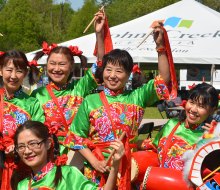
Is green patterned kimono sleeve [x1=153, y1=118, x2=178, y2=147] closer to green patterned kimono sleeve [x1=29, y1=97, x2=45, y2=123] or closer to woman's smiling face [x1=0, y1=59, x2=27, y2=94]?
green patterned kimono sleeve [x1=29, y1=97, x2=45, y2=123]

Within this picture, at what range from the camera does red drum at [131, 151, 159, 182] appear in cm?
299

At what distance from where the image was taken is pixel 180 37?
11.4m

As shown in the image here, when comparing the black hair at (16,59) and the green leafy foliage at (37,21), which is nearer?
the black hair at (16,59)

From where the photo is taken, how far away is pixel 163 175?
2.87 meters

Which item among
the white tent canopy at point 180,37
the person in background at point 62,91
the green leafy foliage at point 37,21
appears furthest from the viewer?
the green leafy foliage at point 37,21

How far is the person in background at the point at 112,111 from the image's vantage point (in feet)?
10.0

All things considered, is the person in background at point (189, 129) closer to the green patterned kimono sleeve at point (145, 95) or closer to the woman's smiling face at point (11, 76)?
the green patterned kimono sleeve at point (145, 95)

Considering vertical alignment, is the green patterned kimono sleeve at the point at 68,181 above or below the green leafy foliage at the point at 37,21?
below

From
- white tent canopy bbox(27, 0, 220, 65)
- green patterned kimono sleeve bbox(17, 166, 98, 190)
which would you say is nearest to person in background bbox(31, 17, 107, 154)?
green patterned kimono sleeve bbox(17, 166, 98, 190)

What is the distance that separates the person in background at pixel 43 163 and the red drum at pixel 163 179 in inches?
14.5

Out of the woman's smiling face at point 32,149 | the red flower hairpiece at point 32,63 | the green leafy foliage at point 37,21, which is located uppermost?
the green leafy foliage at point 37,21

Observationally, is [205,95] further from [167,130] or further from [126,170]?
[126,170]

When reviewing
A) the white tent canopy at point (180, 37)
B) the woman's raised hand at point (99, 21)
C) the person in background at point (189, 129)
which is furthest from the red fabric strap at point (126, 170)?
the white tent canopy at point (180, 37)

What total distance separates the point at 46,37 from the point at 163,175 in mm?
28567
